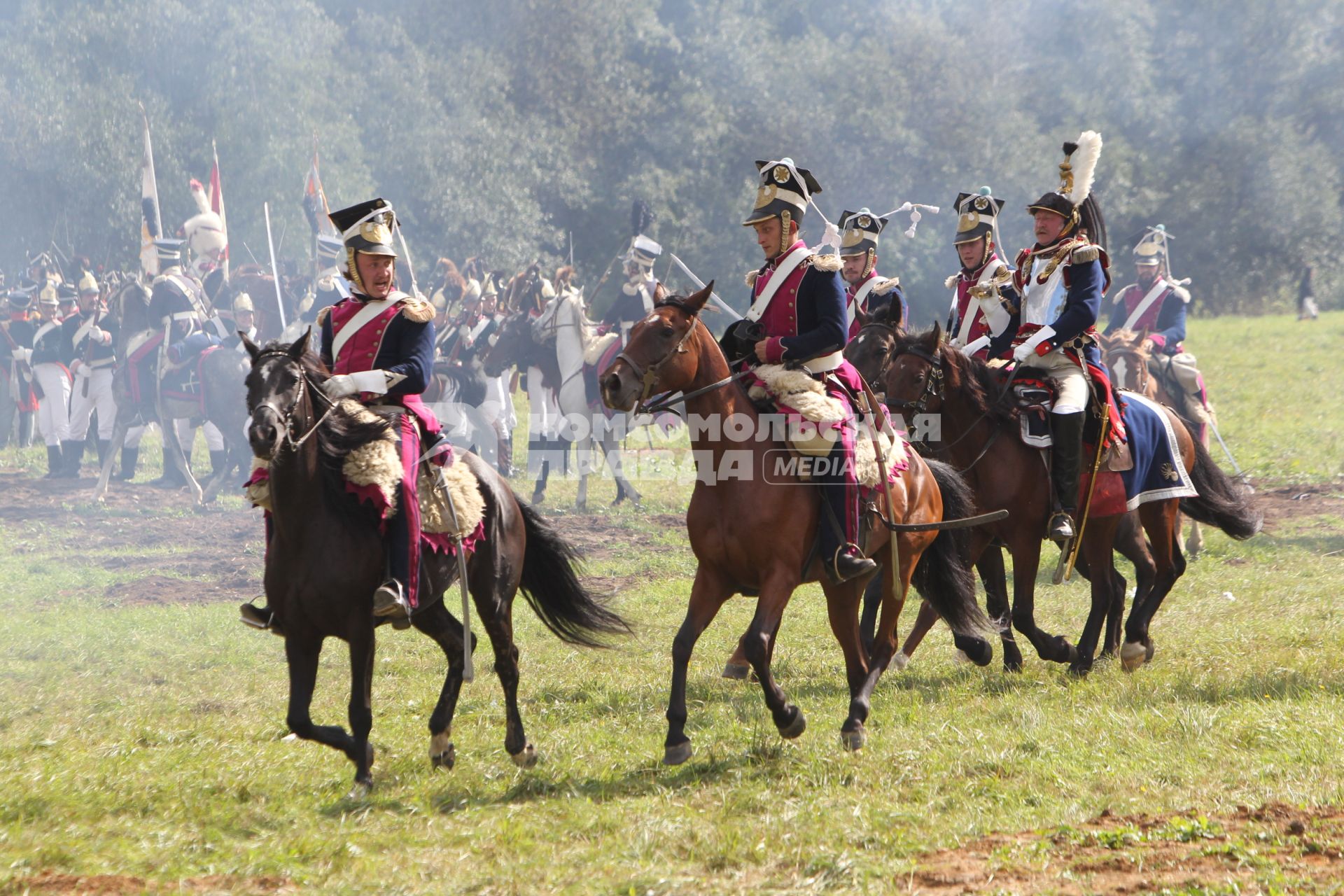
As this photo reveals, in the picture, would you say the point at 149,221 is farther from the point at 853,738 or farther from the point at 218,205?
the point at 853,738

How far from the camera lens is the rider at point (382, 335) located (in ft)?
22.1

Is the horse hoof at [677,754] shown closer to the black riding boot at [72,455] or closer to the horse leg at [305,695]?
the horse leg at [305,695]

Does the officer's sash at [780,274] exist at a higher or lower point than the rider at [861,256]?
lower

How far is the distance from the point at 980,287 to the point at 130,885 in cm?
666

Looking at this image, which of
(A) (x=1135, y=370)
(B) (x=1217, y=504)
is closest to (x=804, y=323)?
(B) (x=1217, y=504)

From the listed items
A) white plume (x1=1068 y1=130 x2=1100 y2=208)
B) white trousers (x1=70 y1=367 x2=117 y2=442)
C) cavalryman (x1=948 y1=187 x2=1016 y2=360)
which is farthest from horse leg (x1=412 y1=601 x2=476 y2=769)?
white trousers (x1=70 y1=367 x2=117 y2=442)

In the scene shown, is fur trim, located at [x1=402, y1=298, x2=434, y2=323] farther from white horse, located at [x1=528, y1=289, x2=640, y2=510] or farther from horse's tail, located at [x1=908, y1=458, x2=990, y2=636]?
white horse, located at [x1=528, y1=289, x2=640, y2=510]

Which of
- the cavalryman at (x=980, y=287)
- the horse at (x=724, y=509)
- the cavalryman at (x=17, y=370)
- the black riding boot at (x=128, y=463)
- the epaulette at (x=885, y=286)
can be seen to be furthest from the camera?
the cavalryman at (x=17, y=370)

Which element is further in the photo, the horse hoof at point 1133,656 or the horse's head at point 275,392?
the horse hoof at point 1133,656

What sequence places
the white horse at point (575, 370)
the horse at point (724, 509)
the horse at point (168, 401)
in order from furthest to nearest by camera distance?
the white horse at point (575, 370) < the horse at point (168, 401) < the horse at point (724, 509)

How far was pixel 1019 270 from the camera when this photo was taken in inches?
364

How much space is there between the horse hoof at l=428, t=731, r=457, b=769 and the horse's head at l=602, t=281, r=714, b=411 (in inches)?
78.2

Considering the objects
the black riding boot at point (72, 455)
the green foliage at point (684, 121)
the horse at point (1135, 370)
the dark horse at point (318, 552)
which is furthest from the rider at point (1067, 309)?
the green foliage at point (684, 121)

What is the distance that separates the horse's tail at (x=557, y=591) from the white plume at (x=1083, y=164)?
411cm
